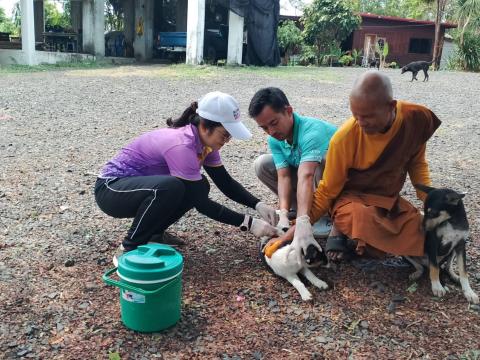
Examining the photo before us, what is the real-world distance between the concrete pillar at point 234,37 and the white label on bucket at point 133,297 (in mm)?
15666

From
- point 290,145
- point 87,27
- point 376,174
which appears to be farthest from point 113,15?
point 376,174

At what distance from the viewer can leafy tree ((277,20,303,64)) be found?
22344 millimetres

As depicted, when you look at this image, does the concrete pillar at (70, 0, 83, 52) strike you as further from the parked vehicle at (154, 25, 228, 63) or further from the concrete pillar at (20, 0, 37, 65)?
the concrete pillar at (20, 0, 37, 65)

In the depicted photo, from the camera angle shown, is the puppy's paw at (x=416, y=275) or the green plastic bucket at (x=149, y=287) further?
the puppy's paw at (x=416, y=275)

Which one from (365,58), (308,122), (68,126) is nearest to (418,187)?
(308,122)

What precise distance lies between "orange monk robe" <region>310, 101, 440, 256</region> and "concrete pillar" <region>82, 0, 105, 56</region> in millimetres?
17536

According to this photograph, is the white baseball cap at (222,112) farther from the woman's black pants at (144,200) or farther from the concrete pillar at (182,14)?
the concrete pillar at (182,14)

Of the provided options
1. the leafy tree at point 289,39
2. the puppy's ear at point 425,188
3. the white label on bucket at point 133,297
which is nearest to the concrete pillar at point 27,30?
the leafy tree at point 289,39

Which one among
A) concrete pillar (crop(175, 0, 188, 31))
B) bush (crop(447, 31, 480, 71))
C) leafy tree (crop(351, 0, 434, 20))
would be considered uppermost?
leafy tree (crop(351, 0, 434, 20))

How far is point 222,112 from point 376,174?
1001 mm

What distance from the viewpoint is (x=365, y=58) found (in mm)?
24516

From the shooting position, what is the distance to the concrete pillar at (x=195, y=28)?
51.2ft

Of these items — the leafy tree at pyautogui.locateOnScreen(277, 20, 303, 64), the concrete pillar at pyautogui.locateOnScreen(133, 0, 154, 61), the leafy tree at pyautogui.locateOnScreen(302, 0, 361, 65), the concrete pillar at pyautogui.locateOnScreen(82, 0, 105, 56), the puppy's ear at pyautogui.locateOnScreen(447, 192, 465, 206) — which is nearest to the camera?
the puppy's ear at pyautogui.locateOnScreen(447, 192, 465, 206)

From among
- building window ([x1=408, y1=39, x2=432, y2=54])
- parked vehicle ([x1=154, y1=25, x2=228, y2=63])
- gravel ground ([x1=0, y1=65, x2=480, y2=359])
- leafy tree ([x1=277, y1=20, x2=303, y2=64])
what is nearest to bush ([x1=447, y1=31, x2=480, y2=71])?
building window ([x1=408, y1=39, x2=432, y2=54])
